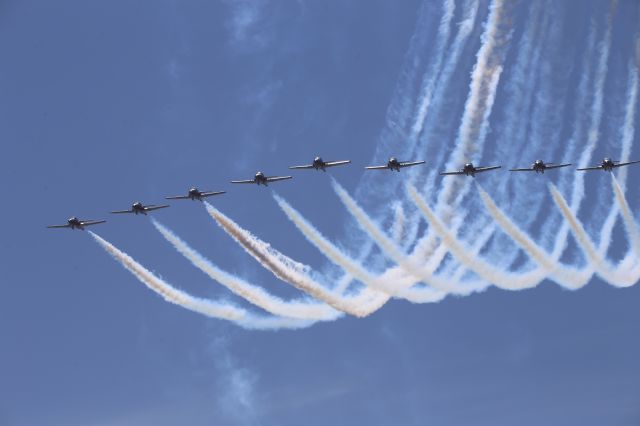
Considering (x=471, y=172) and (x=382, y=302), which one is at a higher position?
(x=471, y=172)

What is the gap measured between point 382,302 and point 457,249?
24.3 ft

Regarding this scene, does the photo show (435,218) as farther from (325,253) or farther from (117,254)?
(117,254)

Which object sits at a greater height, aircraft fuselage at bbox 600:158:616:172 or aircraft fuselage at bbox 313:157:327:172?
aircraft fuselage at bbox 600:158:616:172

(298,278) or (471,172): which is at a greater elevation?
(471,172)

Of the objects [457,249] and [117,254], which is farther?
[117,254]

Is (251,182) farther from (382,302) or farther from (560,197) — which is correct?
(560,197)

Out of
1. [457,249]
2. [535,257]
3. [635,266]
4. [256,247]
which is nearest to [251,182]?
[256,247]

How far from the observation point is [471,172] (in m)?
81.1

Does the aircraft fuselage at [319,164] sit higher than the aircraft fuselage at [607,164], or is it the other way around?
the aircraft fuselage at [607,164]

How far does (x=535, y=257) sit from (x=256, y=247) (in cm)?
2180

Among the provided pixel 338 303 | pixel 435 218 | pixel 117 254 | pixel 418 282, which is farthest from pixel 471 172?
pixel 117 254

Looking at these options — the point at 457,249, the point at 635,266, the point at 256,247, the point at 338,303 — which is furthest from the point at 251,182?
the point at 635,266

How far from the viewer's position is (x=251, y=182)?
82812 millimetres

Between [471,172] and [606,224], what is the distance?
11.2 m
